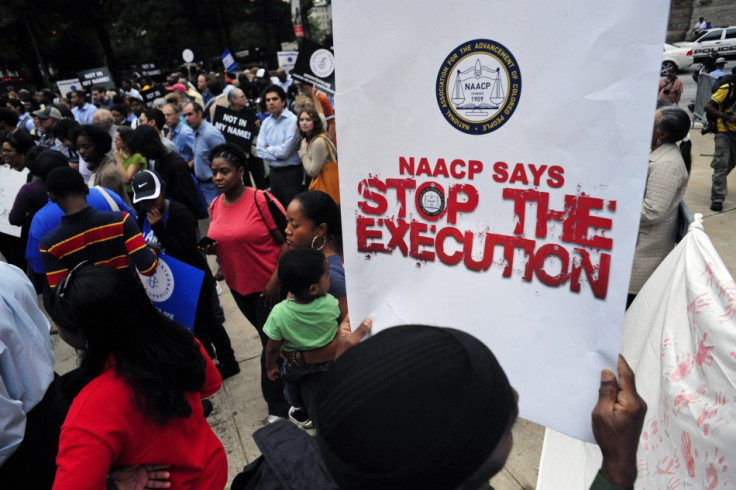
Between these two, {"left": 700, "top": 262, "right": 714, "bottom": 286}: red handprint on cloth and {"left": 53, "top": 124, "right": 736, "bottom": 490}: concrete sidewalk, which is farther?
{"left": 53, "top": 124, "right": 736, "bottom": 490}: concrete sidewalk

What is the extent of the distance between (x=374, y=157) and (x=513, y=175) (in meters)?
0.38

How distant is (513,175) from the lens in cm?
112

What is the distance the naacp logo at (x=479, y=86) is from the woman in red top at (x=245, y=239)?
213cm

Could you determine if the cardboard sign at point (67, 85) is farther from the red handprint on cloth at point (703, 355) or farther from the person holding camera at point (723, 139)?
the red handprint on cloth at point (703, 355)

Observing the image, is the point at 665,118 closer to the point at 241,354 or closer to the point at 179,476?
the point at 179,476

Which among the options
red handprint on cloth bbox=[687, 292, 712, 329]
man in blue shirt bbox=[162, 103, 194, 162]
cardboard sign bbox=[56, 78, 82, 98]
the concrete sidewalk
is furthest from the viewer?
cardboard sign bbox=[56, 78, 82, 98]

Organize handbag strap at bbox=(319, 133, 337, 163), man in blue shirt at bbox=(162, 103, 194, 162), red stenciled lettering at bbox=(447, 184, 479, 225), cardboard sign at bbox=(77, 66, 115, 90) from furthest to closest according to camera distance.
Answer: cardboard sign at bbox=(77, 66, 115, 90), man in blue shirt at bbox=(162, 103, 194, 162), handbag strap at bbox=(319, 133, 337, 163), red stenciled lettering at bbox=(447, 184, 479, 225)

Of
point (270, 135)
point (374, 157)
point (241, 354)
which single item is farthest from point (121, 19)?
point (374, 157)

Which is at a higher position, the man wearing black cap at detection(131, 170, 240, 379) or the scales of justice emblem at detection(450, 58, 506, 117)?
the scales of justice emblem at detection(450, 58, 506, 117)

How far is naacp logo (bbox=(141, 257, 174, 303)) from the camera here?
3191 mm

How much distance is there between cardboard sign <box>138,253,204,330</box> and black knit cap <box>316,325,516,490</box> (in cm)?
256

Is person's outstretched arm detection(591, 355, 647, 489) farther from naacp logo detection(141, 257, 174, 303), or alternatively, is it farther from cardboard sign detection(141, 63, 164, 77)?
cardboard sign detection(141, 63, 164, 77)

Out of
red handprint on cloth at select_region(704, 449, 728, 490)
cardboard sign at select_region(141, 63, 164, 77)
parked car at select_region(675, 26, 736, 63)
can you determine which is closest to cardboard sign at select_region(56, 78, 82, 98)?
cardboard sign at select_region(141, 63, 164, 77)

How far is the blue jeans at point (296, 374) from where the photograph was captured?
8.48 ft
